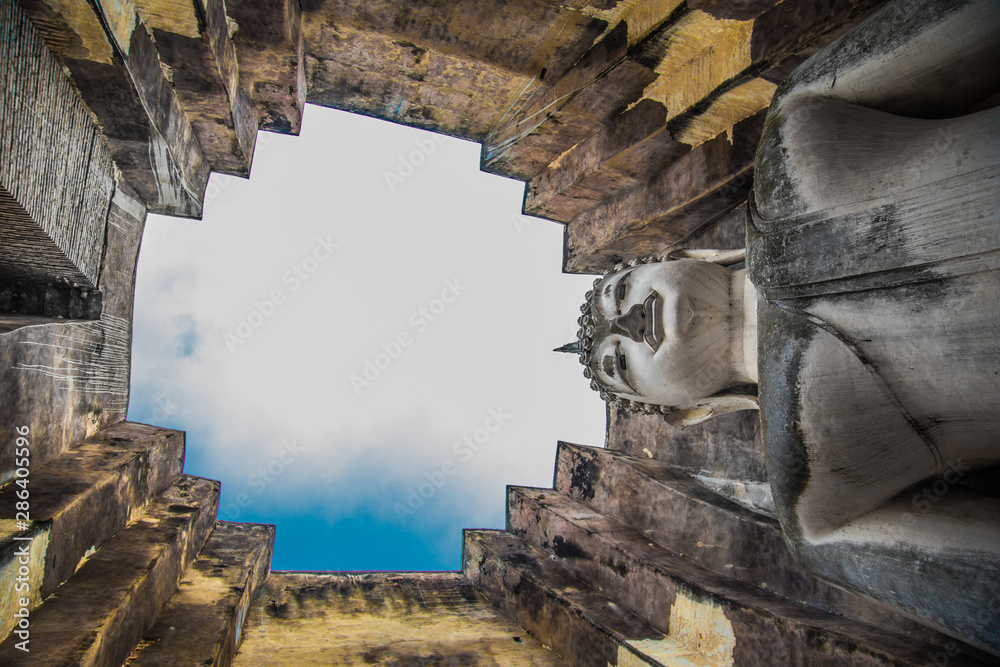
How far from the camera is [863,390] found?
6.35 feet

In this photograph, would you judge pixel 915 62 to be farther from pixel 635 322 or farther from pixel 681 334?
pixel 635 322

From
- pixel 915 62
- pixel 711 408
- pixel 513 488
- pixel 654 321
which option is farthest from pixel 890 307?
pixel 513 488

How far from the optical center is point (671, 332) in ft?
9.11

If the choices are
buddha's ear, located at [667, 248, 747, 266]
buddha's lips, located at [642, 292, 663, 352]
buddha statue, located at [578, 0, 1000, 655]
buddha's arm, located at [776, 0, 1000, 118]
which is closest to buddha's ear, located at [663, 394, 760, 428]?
buddha's lips, located at [642, 292, 663, 352]

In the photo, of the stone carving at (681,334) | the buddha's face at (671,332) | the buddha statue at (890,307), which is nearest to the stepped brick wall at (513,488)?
the buddha statue at (890,307)

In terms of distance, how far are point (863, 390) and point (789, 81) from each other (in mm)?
1217

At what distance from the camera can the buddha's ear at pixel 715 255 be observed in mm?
3002

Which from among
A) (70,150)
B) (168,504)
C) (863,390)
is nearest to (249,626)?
(168,504)

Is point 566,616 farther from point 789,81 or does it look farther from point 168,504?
point 789,81

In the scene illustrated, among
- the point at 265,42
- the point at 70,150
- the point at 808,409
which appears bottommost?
the point at 808,409

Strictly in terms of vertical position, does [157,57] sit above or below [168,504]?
above

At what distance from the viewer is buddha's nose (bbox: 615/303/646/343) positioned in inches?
114

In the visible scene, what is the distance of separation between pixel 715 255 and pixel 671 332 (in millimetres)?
642

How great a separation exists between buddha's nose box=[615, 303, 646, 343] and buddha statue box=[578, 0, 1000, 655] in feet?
2.30
